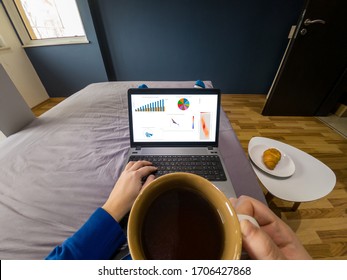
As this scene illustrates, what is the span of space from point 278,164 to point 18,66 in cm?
292

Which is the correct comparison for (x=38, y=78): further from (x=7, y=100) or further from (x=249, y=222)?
(x=249, y=222)

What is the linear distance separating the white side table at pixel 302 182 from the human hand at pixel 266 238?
1.41 ft

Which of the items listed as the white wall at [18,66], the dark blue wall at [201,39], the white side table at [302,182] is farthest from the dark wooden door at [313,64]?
the white wall at [18,66]

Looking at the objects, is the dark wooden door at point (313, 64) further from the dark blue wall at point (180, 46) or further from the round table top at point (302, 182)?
the round table top at point (302, 182)

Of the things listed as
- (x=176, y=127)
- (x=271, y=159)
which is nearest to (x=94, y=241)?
(x=176, y=127)

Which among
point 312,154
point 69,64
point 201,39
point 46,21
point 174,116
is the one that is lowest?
point 312,154

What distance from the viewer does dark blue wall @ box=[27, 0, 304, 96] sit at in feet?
5.65

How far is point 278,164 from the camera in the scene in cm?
77

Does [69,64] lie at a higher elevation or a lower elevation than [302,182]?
higher

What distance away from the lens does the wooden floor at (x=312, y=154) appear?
83 cm

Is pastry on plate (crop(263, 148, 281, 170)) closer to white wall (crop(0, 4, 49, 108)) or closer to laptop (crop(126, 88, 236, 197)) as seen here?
laptop (crop(126, 88, 236, 197))

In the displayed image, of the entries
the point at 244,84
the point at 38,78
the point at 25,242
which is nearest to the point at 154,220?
the point at 25,242

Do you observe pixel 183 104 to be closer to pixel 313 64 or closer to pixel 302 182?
pixel 302 182
